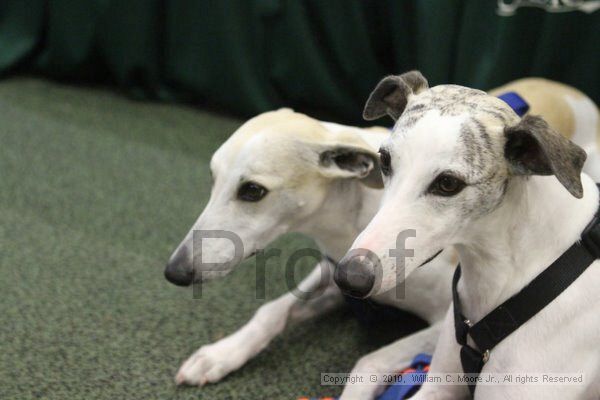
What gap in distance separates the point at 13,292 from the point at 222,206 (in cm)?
89

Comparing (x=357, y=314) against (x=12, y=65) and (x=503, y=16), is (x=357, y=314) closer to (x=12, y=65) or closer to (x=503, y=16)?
(x=503, y=16)

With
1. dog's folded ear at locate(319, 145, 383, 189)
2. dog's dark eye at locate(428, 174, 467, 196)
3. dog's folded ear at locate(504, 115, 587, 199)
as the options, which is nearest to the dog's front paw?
dog's folded ear at locate(319, 145, 383, 189)

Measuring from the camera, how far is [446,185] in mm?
1280

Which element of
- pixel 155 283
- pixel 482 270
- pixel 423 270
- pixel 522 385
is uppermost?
pixel 482 270

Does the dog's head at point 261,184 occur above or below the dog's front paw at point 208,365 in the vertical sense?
above

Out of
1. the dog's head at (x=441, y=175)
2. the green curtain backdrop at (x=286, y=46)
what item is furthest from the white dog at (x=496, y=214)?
the green curtain backdrop at (x=286, y=46)

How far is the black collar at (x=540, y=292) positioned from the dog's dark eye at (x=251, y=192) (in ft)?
1.99

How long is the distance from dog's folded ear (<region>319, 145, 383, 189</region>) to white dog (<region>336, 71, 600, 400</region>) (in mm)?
328

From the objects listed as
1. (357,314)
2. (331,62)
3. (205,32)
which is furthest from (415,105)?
(205,32)

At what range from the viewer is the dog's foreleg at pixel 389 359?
1726 mm

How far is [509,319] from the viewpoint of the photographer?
55.2 inches

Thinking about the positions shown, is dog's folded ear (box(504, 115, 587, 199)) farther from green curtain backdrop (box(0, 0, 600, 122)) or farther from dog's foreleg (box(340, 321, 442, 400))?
green curtain backdrop (box(0, 0, 600, 122))

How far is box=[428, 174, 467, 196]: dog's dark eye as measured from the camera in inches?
50.0

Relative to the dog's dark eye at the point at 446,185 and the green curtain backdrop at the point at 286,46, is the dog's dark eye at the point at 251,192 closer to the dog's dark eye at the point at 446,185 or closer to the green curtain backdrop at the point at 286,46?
the dog's dark eye at the point at 446,185
